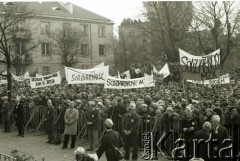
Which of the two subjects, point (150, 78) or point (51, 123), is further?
point (150, 78)

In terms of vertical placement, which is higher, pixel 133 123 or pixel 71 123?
pixel 133 123

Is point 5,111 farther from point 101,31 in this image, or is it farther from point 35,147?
point 101,31

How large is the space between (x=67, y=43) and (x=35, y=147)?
119 feet

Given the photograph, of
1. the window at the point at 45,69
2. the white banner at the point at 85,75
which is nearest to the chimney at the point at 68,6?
the window at the point at 45,69

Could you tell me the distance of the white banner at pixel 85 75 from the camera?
17.7 meters

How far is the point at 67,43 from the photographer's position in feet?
161

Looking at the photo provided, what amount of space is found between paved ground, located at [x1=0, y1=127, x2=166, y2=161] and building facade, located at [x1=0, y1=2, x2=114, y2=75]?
33.3 metres

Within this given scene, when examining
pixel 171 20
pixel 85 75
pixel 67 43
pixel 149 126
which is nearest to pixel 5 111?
pixel 85 75

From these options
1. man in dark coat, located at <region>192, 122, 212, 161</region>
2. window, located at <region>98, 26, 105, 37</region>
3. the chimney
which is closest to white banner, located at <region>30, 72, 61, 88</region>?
man in dark coat, located at <region>192, 122, 212, 161</region>

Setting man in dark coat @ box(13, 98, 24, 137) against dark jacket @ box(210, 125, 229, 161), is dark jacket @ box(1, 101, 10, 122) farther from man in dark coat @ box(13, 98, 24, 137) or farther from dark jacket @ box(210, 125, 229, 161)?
dark jacket @ box(210, 125, 229, 161)

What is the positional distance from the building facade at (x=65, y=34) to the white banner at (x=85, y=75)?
3152 centimetres

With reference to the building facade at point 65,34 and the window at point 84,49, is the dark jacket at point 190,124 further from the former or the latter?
the window at point 84,49

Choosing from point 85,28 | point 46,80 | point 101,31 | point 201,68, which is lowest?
point 46,80

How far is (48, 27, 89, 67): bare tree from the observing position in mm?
49250
